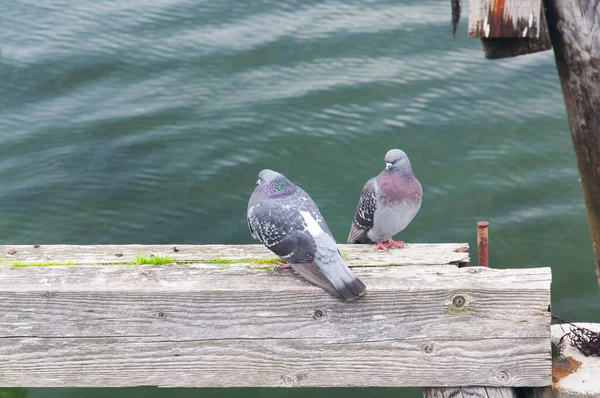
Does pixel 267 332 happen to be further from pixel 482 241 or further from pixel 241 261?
pixel 482 241

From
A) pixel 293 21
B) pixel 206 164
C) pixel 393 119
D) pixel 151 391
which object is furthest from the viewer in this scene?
pixel 293 21

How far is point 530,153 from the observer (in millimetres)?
8398

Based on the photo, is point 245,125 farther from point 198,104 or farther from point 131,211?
point 131,211

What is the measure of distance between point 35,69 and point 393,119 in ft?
14.6

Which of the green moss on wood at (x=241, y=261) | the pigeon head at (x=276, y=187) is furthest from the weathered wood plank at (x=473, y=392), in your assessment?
the pigeon head at (x=276, y=187)

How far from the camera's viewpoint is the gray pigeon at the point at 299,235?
3078mm

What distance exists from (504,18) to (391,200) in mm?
1113

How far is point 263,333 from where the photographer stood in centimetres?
307

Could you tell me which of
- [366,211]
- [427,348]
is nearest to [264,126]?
[366,211]

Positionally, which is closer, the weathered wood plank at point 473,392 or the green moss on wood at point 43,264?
the weathered wood plank at point 473,392

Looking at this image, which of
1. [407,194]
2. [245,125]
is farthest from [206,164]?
[407,194]

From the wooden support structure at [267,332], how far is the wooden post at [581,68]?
1482mm

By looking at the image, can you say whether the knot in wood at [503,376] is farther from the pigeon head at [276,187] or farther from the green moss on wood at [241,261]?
the pigeon head at [276,187]

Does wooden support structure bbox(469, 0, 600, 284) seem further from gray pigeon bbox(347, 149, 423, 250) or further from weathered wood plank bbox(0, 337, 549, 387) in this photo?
weathered wood plank bbox(0, 337, 549, 387)
